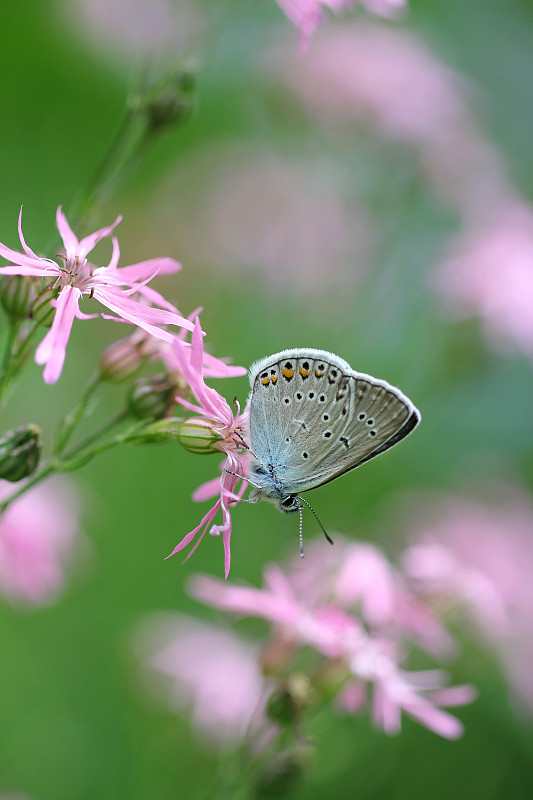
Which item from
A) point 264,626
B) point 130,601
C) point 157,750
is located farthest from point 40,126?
point 157,750

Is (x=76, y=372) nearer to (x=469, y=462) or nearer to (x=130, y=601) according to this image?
(x=130, y=601)

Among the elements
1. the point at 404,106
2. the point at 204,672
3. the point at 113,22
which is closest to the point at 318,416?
the point at 204,672

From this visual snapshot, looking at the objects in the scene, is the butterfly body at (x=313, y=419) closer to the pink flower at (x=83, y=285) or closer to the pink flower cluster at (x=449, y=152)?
the pink flower at (x=83, y=285)

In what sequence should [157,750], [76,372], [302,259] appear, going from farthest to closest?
[302,259], [76,372], [157,750]

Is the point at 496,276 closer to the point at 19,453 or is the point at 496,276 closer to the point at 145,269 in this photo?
the point at 145,269

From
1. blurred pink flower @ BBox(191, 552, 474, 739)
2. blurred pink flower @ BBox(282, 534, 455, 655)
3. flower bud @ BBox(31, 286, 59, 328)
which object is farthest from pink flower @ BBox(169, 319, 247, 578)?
blurred pink flower @ BBox(282, 534, 455, 655)

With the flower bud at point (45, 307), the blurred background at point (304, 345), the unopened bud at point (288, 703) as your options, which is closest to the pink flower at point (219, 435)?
the flower bud at point (45, 307)

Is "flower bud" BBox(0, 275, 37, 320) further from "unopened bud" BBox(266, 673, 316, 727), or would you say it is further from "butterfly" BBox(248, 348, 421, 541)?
"unopened bud" BBox(266, 673, 316, 727)
